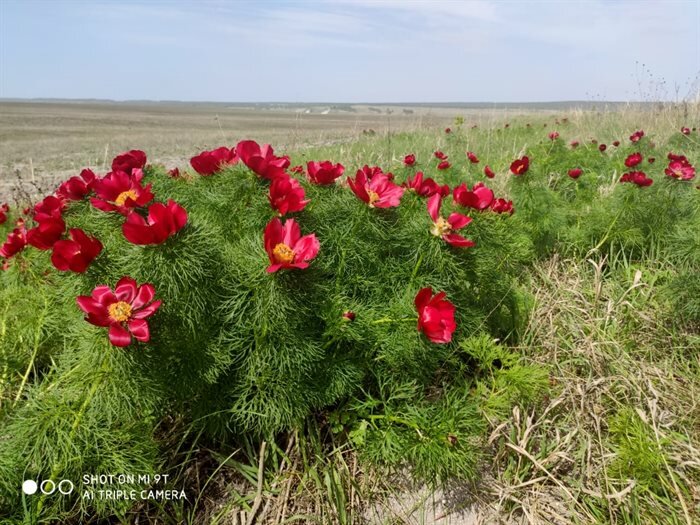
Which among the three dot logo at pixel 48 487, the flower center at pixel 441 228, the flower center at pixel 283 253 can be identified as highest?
the flower center at pixel 441 228

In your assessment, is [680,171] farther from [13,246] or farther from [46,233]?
[13,246]

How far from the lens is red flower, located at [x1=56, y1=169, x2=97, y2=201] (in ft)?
6.26

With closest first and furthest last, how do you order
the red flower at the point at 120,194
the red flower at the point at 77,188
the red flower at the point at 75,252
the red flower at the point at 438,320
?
the red flower at the point at 75,252 < the red flower at the point at 438,320 < the red flower at the point at 120,194 < the red flower at the point at 77,188

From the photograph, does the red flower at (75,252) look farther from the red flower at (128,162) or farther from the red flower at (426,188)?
the red flower at (426,188)

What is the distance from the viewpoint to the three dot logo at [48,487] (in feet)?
4.55

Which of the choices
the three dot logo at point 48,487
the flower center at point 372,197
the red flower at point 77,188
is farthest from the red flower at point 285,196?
the three dot logo at point 48,487

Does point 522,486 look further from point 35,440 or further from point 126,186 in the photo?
point 126,186

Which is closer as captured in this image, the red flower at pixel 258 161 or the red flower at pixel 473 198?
the red flower at pixel 258 161

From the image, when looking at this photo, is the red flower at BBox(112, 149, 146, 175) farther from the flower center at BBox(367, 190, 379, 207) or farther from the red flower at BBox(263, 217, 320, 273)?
the flower center at BBox(367, 190, 379, 207)

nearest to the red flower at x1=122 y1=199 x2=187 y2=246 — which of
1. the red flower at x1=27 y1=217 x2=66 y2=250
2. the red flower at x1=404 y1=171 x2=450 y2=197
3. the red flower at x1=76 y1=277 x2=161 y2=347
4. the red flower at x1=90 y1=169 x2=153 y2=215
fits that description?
the red flower at x1=76 y1=277 x2=161 y2=347

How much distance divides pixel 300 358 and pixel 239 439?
1.78 ft

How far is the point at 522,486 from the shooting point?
1700 mm

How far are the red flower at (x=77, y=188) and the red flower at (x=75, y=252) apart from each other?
616 mm

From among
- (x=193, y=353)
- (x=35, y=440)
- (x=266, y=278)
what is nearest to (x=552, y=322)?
(x=266, y=278)
